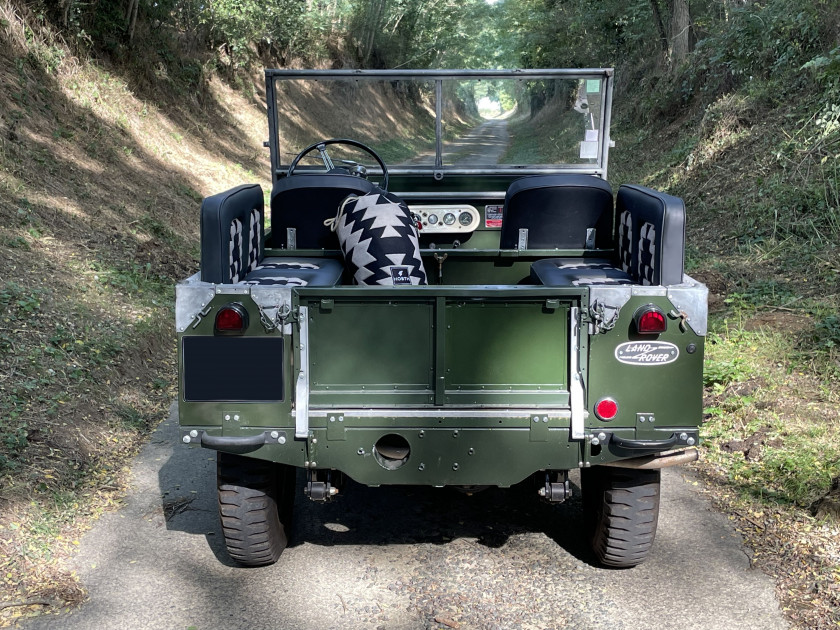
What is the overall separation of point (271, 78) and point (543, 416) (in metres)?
3.70

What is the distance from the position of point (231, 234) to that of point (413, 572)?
1712 millimetres

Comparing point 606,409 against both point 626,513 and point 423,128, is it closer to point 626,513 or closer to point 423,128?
point 626,513

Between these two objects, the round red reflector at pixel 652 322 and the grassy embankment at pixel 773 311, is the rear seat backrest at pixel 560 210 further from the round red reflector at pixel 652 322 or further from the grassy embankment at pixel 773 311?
the round red reflector at pixel 652 322

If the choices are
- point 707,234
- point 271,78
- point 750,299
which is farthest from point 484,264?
point 707,234

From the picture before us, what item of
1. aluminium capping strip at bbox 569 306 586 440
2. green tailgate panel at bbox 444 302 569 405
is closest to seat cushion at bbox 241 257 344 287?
green tailgate panel at bbox 444 302 569 405

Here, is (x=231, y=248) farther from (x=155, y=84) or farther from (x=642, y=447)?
(x=155, y=84)

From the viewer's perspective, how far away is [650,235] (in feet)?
13.2

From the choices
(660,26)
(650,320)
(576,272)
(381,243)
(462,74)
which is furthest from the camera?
(660,26)

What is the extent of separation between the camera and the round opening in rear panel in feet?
11.4

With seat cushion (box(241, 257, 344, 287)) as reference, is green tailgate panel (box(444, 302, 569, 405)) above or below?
below

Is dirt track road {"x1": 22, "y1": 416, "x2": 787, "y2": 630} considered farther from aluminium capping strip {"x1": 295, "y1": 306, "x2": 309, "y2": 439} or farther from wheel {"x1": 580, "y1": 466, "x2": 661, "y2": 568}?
aluminium capping strip {"x1": 295, "y1": 306, "x2": 309, "y2": 439}

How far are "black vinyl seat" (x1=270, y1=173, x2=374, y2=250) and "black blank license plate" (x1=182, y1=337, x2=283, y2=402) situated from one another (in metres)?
1.91

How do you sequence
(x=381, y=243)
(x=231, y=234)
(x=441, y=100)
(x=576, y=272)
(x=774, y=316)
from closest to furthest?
(x=231, y=234) < (x=381, y=243) < (x=576, y=272) < (x=441, y=100) < (x=774, y=316)

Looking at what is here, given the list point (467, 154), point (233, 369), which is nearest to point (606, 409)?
point (233, 369)
